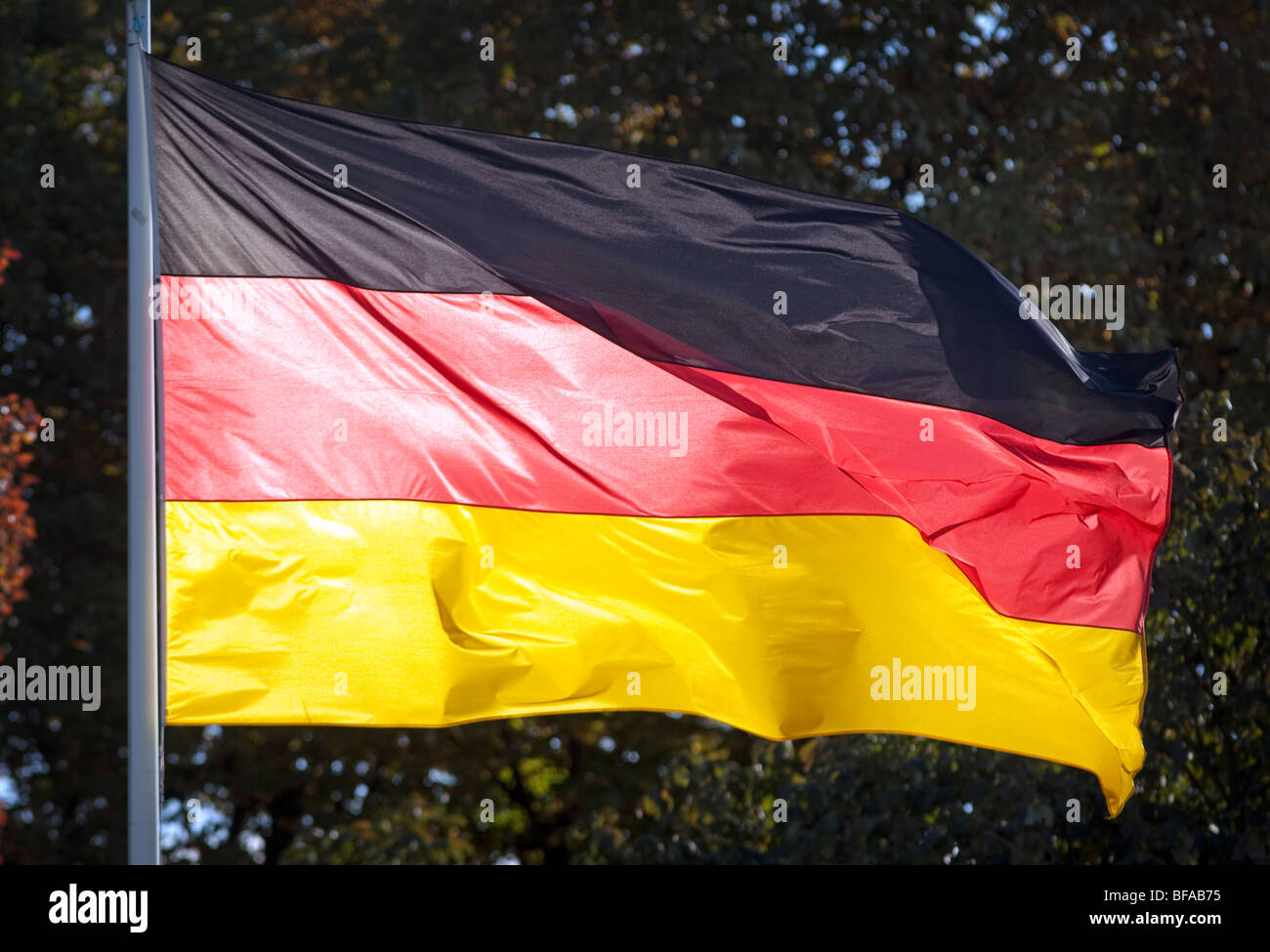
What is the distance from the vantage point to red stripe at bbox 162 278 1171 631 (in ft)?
17.7

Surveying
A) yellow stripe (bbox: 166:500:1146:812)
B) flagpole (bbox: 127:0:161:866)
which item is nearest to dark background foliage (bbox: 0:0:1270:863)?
yellow stripe (bbox: 166:500:1146:812)

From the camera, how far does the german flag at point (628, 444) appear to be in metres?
5.32

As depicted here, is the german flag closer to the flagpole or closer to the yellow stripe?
the yellow stripe

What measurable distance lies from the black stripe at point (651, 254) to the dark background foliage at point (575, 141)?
24.5 feet

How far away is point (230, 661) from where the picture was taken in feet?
16.5

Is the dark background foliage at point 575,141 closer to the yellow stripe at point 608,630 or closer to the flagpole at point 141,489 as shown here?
the yellow stripe at point 608,630

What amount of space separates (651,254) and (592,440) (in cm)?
71

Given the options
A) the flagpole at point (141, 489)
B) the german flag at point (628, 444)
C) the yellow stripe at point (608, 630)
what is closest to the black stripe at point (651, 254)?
the german flag at point (628, 444)

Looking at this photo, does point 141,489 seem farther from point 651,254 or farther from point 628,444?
point 651,254

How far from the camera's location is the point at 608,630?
542 cm

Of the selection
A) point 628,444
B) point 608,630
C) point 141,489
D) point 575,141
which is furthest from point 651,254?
point 575,141

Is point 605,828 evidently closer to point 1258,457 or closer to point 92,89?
point 1258,457

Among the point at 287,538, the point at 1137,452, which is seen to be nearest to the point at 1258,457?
the point at 1137,452

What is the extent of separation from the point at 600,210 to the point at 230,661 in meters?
2.05
